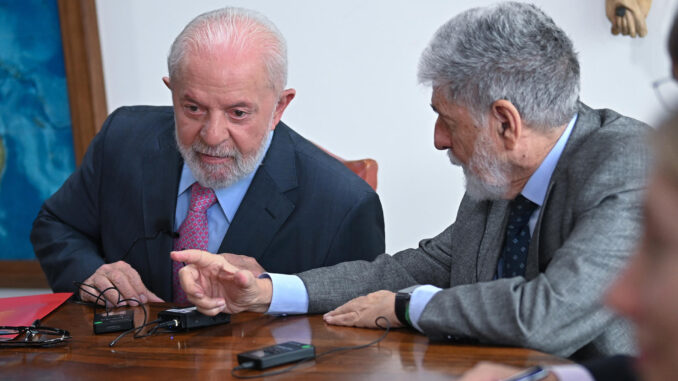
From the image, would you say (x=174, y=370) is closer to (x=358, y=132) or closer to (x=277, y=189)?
(x=277, y=189)

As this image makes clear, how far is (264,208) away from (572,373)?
1.36 meters

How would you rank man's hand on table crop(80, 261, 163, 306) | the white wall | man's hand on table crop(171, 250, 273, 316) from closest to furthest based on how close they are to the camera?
1. man's hand on table crop(171, 250, 273, 316)
2. man's hand on table crop(80, 261, 163, 306)
3. the white wall

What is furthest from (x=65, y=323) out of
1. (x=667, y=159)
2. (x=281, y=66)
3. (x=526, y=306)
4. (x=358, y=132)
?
(x=358, y=132)

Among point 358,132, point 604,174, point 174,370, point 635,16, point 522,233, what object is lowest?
point 174,370

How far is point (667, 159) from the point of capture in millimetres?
656

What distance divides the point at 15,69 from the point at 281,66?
2.44 meters

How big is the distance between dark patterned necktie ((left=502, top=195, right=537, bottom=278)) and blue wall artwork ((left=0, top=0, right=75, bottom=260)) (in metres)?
2.96

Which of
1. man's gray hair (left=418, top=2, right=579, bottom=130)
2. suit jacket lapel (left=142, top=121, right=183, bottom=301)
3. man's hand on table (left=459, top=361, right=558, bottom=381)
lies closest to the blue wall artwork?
suit jacket lapel (left=142, top=121, right=183, bottom=301)

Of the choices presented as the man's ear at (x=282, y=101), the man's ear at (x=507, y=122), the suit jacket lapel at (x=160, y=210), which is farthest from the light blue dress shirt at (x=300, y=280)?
the man's ear at (x=282, y=101)

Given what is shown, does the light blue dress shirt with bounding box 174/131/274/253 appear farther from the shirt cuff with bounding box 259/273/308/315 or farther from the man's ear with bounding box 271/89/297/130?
the shirt cuff with bounding box 259/273/308/315

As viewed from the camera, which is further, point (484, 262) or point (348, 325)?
point (484, 262)

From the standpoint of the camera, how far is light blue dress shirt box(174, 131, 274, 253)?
2504mm

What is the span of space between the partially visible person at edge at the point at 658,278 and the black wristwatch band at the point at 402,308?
42.6 inches

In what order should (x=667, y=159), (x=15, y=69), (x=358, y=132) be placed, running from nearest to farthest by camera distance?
(x=667, y=159), (x=358, y=132), (x=15, y=69)
